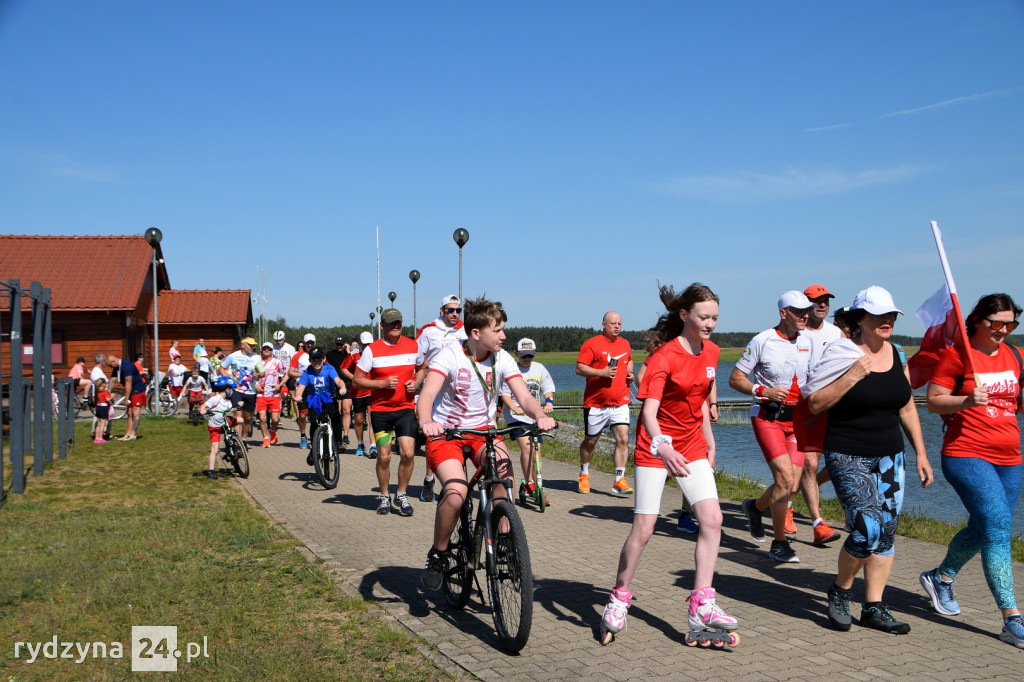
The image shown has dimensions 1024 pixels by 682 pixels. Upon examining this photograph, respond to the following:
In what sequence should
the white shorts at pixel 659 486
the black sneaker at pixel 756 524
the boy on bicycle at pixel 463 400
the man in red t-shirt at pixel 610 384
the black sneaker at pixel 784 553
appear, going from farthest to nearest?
1. the man in red t-shirt at pixel 610 384
2. the black sneaker at pixel 756 524
3. the black sneaker at pixel 784 553
4. the boy on bicycle at pixel 463 400
5. the white shorts at pixel 659 486

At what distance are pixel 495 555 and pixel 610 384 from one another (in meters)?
5.68

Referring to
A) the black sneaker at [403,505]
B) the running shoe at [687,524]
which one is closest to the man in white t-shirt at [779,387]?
the running shoe at [687,524]

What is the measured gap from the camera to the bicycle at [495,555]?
15.5 ft

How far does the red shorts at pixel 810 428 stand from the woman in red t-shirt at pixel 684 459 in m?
0.63

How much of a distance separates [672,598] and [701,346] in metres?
1.85

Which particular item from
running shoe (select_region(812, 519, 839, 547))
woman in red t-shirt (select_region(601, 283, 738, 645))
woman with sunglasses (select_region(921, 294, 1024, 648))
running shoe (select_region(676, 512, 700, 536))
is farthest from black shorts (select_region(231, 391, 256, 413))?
woman with sunglasses (select_region(921, 294, 1024, 648))

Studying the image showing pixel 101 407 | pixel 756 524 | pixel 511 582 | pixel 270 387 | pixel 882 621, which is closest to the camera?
pixel 511 582

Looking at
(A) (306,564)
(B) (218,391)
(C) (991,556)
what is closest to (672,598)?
(C) (991,556)

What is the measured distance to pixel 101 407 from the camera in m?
17.9

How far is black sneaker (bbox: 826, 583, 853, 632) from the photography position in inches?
205

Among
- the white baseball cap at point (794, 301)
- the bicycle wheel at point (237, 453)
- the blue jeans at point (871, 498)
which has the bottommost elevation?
the bicycle wheel at point (237, 453)

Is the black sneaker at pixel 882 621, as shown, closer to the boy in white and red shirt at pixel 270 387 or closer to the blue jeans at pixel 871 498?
the blue jeans at pixel 871 498

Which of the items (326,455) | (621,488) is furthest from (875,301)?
(326,455)

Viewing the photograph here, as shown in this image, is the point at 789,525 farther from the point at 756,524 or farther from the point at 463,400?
the point at 463,400
